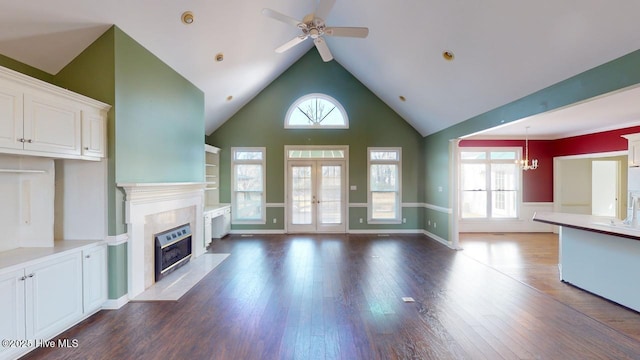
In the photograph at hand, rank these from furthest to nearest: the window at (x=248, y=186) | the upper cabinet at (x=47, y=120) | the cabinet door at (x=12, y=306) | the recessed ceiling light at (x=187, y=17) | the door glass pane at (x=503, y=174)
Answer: the door glass pane at (x=503, y=174), the window at (x=248, y=186), the recessed ceiling light at (x=187, y=17), the upper cabinet at (x=47, y=120), the cabinet door at (x=12, y=306)

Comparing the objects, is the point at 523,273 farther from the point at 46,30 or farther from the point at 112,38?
the point at 46,30

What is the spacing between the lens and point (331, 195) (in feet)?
24.5

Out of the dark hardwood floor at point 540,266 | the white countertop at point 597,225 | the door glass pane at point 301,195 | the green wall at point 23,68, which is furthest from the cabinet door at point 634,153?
the green wall at point 23,68

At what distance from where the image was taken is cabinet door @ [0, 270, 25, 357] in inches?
83.6

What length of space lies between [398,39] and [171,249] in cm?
484

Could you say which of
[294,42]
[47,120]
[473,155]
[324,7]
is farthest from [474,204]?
[47,120]

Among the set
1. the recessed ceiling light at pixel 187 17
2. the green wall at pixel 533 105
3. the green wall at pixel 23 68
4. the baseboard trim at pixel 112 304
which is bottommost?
the baseboard trim at pixel 112 304

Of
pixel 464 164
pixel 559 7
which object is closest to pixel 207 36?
pixel 559 7

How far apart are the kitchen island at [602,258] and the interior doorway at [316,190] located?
172 inches

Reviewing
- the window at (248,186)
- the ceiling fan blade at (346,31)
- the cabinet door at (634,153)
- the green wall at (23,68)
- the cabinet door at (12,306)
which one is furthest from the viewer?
the window at (248,186)

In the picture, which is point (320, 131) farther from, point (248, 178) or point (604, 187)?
point (604, 187)

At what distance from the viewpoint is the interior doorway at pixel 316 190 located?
24.2ft

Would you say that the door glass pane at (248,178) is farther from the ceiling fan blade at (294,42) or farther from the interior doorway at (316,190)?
the ceiling fan blade at (294,42)

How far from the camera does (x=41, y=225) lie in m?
2.77
